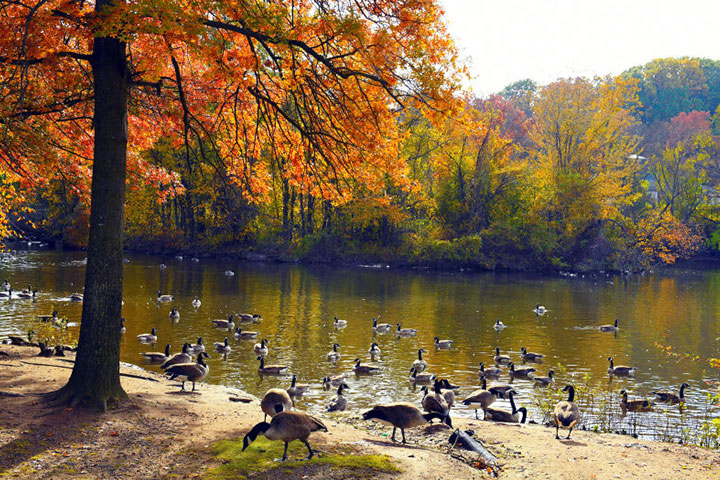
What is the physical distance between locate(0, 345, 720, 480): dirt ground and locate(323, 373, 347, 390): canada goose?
5084 mm

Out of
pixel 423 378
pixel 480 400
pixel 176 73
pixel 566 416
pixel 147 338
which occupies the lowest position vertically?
pixel 423 378

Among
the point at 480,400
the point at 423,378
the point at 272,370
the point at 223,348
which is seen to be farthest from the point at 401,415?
the point at 223,348

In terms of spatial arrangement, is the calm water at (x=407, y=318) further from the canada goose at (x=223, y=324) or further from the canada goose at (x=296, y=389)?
the canada goose at (x=223, y=324)

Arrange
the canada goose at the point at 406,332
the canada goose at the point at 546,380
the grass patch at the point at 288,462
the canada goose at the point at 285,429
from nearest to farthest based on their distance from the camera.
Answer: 1. the grass patch at the point at 288,462
2. the canada goose at the point at 285,429
3. the canada goose at the point at 546,380
4. the canada goose at the point at 406,332

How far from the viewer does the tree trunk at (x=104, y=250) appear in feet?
39.2

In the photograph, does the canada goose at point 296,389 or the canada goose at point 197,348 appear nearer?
the canada goose at point 296,389

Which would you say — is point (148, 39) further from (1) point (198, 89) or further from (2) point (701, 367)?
(2) point (701, 367)

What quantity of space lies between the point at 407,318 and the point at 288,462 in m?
25.8

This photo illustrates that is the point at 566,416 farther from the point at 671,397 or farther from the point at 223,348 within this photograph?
the point at 223,348

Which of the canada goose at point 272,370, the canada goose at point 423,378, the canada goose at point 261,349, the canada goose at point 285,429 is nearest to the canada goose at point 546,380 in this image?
the canada goose at point 423,378

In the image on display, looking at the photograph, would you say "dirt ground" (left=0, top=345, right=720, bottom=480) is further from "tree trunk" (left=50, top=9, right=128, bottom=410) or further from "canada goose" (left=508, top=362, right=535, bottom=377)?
"canada goose" (left=508, top=362, right=535, bottom=377)

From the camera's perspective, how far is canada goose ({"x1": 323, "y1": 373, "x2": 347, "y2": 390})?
20.8 metres

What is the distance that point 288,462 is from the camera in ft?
32.6

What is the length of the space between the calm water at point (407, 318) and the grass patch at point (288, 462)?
25.6ft
